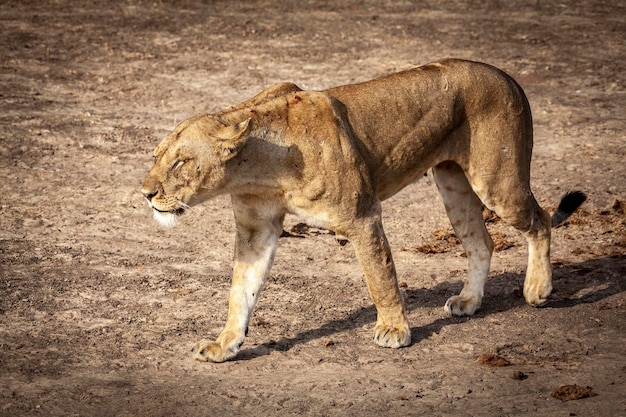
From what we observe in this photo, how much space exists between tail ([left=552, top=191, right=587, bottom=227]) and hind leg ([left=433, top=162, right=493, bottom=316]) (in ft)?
2.80

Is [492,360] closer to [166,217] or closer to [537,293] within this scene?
[537,293]

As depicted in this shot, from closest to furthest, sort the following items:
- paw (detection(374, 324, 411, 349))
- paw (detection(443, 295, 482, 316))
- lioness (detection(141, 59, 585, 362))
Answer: lioness (detection(141, 59, 585, 362)) < paw (detection(374, 324, 411, 349)) < paw (detection(443, 295, 482, 316))

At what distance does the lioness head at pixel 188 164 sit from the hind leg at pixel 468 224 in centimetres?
194

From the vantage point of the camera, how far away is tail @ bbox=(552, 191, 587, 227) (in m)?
8.01

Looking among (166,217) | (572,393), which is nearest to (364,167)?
(166,217)

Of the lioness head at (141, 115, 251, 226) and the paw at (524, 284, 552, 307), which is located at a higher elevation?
the lioness head at (141, 115, 251, 226)

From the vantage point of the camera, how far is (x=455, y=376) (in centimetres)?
632

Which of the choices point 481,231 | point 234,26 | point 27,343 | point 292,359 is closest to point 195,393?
point 292,359

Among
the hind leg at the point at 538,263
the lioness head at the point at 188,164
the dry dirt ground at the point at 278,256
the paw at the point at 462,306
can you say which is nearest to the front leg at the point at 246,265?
the dry dirt ground at the point at 278,256

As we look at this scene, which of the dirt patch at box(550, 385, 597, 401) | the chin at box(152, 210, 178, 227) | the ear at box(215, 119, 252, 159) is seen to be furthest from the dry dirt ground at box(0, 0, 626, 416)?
the ear at box(215, 119, 252, 159)

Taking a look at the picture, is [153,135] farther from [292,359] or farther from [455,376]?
[455,376]

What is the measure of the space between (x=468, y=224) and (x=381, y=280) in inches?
47.7

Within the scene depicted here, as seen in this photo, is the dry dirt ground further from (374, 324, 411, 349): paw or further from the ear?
the ear

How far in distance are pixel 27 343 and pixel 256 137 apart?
2.07 metres
